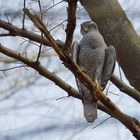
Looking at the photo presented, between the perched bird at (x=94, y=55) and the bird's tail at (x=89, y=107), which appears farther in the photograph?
the perched bird at (x=94, y=55)

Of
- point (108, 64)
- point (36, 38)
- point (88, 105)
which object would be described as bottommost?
point (88, 105)

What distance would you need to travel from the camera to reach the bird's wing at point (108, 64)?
8.78 feet

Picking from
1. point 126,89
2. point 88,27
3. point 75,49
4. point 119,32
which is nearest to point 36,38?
point 75,49

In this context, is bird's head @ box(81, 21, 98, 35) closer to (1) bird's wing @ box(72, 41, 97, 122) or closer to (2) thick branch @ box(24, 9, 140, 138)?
(1) bird's wing @ box(72, 41, 97, 122)

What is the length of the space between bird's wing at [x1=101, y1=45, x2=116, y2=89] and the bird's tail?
0.22 metres

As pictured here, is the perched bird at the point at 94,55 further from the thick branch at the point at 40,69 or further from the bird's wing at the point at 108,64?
the thick branch at the point at 40,69

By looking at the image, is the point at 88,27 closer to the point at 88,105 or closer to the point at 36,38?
the point at 36,38

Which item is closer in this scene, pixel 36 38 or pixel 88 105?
pixel 88 105

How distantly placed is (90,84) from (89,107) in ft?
1.56

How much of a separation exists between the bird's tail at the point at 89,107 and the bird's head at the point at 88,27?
52 cm

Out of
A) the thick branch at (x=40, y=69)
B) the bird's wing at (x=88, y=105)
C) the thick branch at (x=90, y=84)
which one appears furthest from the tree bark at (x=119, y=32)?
the thick branch at (x=90, y=84)

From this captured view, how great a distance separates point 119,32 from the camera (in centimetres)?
277

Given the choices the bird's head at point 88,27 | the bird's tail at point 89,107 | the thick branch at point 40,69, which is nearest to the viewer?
the thick branch at point 40,69

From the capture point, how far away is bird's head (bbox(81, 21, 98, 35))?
2.86m
